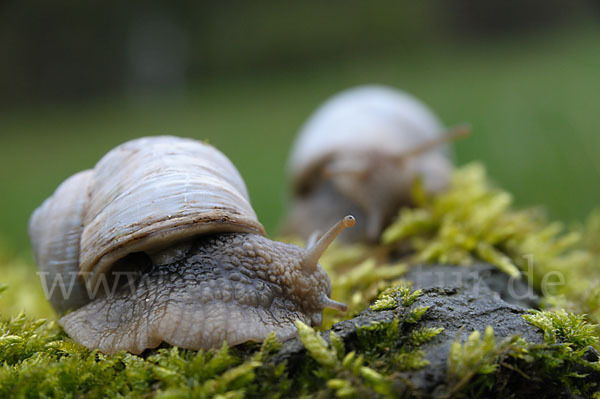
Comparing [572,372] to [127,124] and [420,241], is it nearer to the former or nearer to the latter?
[420,241]

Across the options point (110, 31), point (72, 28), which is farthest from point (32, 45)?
point (110, 31)

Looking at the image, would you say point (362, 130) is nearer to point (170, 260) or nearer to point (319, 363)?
point (170, 260)

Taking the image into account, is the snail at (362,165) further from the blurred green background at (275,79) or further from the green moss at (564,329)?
the green moss at (564,329)

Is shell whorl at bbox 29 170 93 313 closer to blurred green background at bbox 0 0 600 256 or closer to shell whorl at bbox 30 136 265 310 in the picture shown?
shell whorl at bbox 30 136 265 310

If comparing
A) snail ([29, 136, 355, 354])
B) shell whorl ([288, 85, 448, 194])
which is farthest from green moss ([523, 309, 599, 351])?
shell whorl ([288, 85, 448, 194])

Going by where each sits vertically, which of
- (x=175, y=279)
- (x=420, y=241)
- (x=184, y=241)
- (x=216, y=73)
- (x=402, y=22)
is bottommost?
(x=175, y=279)

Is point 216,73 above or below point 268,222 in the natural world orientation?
above
